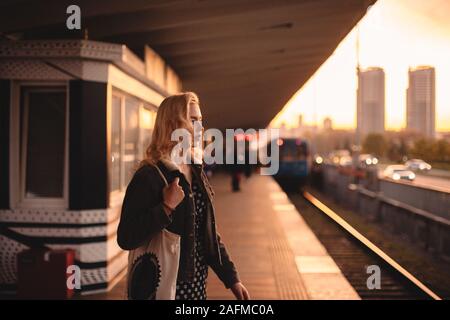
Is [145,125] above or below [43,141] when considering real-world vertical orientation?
above

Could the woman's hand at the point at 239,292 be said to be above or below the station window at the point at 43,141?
below

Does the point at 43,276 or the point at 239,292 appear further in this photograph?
the point at 43,276

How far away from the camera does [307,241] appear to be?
1083 cm

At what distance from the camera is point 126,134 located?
26.8ft

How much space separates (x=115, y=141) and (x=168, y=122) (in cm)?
522

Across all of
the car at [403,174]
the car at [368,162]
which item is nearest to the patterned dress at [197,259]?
the car at [368,162]

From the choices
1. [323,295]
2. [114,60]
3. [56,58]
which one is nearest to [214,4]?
[114,60]

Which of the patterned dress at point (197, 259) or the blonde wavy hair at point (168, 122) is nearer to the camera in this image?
the blonde wavy hair at point (168, 122)

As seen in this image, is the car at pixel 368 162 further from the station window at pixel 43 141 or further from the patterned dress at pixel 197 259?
the patterned dress at pixel 197 259

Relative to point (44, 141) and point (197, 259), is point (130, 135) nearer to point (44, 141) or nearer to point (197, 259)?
point (44, 141)

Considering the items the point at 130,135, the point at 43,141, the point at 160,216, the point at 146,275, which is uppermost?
the point at 130,135

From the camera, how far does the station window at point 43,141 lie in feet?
21.6

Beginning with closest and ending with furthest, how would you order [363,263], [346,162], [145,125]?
[145,125]
[363,263]
[346,162]

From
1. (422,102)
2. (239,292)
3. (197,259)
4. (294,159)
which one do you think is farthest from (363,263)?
(294,159)
